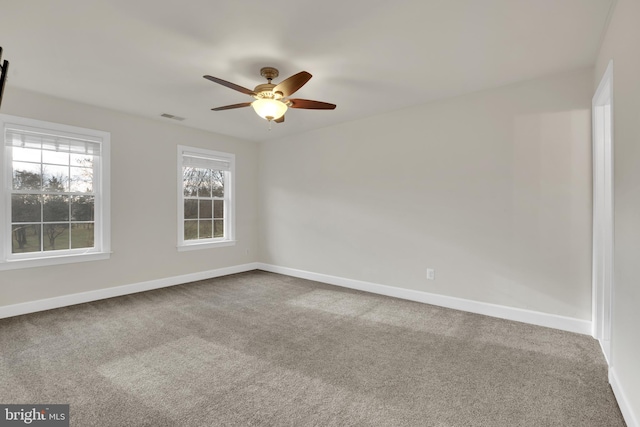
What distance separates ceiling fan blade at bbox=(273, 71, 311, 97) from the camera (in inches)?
98.9

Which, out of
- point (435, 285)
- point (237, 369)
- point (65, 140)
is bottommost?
point (237, 369)

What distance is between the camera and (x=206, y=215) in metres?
5.53

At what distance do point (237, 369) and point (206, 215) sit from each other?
3.61m

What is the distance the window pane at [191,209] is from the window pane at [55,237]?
1.58 meters

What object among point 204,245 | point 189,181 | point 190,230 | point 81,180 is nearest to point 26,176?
point 81,180

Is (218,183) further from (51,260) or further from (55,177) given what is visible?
(51,260)

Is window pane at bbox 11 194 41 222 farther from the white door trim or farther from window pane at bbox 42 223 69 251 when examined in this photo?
the white door trim

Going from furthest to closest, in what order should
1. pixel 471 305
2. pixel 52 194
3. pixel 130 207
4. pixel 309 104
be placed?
pixel 130 207 < pixel 52 194 < pixel 471 305 < pixel 309 104

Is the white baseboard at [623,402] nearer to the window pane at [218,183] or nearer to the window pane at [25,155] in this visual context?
the window pane at [218,183]

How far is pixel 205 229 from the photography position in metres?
5.52

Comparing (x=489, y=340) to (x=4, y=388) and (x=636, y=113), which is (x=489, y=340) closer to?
(x=636, y=113)

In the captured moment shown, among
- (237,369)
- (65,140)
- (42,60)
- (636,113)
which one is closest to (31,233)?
(65,140)

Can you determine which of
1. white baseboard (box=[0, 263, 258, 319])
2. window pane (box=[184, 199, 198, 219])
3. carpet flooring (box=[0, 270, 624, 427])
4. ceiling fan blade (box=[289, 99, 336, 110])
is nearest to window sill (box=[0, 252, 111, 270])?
white baseboard (box=[0, 263, 258, 319])

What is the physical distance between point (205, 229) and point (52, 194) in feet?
7.02
